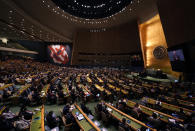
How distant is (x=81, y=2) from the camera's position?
70.6 ft

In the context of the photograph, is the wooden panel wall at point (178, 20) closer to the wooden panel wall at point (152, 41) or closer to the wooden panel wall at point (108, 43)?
the wooden panel wall at point (152, 41)

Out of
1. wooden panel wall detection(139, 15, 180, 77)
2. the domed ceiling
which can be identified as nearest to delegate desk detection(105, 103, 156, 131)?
wooden panel wall detection(139, 15, 180, 77)

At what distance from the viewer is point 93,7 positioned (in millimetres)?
22922

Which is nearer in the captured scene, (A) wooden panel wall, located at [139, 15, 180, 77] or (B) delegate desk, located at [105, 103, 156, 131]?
(B) delegate desk, located at [105, 103, 156, 131]

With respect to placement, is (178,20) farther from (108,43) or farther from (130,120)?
(108,43)

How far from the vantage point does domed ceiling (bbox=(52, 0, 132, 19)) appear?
1783 centimetres

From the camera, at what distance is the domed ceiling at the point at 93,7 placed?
17828 millimetres

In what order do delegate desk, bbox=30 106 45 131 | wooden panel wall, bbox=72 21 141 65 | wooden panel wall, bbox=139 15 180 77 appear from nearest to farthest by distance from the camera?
1. delegate desk, bbox=30 106 45 131
2. wooden panel wall, bbox=139 15 180 77
3. wooden panel wall, bbox=72 21 141 65

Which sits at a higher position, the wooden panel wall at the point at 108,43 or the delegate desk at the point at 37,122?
the wooden panel wall at the point at 108,43

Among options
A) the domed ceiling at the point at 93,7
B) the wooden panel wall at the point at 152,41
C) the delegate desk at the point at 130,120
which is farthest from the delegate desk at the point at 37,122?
the wooden panel wall at the point at 152,41

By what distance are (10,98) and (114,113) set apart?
7.66m

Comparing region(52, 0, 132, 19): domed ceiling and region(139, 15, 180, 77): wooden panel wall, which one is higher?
region(52, 0, 132, 19): domed ceiling

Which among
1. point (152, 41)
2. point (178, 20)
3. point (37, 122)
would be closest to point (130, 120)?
point (37, 122)

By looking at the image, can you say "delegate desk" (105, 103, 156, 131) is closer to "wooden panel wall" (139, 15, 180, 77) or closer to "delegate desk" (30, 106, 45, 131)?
"delegate desk" (30, 106, 45, 131)
